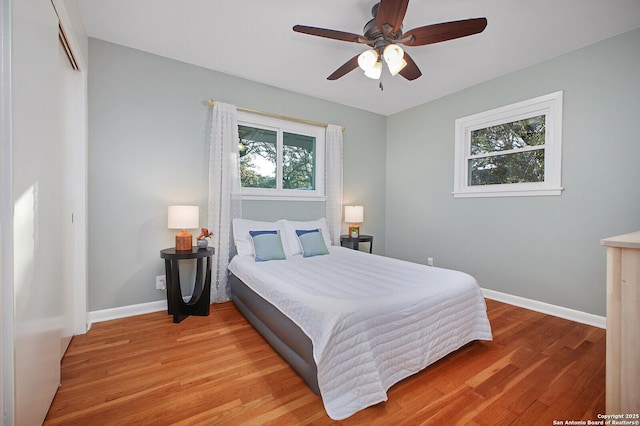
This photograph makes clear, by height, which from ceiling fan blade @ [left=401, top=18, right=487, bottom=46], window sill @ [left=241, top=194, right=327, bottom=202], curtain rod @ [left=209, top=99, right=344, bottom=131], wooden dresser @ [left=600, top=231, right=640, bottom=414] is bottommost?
wooden dresser @ [left=600, top=231, right=640, bottom=414]

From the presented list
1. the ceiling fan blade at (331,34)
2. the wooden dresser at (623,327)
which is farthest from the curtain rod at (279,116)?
the wooden dresser at (623,327)

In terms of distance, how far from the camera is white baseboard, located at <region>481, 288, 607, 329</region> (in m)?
2.52

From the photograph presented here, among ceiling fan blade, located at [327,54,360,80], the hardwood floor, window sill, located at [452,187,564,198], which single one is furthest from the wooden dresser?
ceiling fan blade, located at [327,54,360,80]

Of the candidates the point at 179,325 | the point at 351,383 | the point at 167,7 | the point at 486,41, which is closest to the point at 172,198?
the point at 179,325

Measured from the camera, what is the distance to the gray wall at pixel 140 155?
2.57 meters

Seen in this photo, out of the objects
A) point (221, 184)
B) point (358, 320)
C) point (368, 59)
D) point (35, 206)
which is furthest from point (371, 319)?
point (221, 184)

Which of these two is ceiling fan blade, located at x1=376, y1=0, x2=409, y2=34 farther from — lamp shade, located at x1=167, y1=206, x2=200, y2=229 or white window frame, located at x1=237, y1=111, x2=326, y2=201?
lamp shade, located at x1=167, y1=206, x2=200, y2=229

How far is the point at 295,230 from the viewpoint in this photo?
3.34 m

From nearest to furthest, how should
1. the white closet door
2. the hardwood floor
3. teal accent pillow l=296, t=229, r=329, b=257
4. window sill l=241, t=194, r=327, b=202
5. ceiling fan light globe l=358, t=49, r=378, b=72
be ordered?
1. the white closet door
2. the hardwood floor
3. ceiling fan light globe l=358, t=49, r=378, b=72
4. teal accent pillow l=296, t=229, r=329, b=257
5. window sill l=241, t=194, r=327, b=202

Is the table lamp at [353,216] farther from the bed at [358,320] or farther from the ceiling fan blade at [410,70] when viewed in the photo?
the ceiling fan blade at [410,70]

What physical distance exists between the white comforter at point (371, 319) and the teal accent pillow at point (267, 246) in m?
0.38

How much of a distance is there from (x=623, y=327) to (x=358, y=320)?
3.85ft

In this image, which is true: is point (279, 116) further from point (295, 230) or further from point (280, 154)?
point (295, 230)

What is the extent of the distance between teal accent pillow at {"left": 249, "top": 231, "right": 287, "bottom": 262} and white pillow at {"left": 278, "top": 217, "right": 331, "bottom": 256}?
7.7 inches
